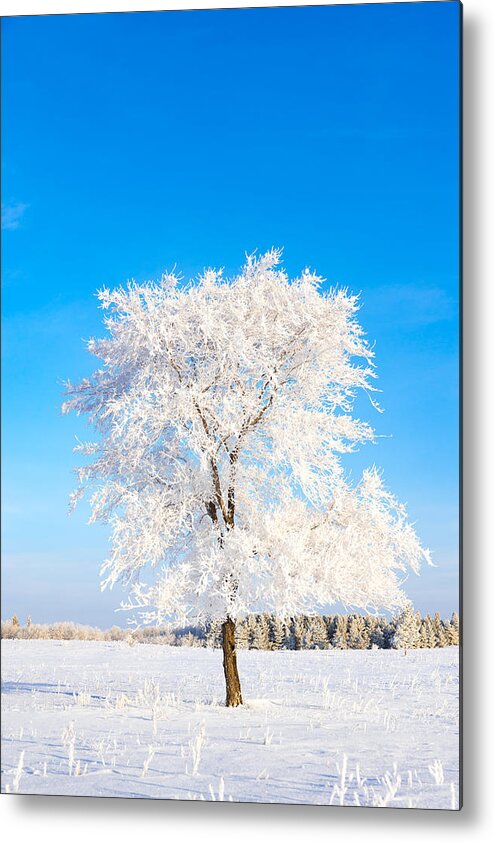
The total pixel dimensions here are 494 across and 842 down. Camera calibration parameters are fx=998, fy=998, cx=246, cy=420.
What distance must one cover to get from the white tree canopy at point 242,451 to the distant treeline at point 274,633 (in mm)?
279

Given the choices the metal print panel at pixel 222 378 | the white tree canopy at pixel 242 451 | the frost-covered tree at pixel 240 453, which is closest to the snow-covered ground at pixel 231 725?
the metal print panel at pixel 222 378

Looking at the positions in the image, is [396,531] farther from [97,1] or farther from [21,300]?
[97,1]

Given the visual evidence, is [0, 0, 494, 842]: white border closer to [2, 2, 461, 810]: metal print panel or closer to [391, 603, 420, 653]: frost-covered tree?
[2, 2, 461, 810]: metal print panel

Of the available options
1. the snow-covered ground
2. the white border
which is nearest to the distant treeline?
the snow-covered ground

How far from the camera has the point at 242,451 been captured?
23.6ft

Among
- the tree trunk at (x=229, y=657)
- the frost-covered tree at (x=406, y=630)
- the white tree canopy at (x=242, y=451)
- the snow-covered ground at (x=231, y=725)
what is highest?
the white tree canopy at (x=242, y=451)

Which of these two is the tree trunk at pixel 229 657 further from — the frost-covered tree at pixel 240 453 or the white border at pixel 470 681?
the white border at pixel 470 681

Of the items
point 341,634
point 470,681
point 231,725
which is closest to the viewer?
point 470,681

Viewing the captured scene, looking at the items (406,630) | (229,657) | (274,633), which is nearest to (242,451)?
(274,633)

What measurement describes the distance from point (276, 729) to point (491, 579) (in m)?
1.82

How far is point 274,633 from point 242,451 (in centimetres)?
136

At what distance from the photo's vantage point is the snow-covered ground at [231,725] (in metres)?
6.29

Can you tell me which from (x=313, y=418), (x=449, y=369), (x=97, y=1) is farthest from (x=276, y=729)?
(x=97, y=1)

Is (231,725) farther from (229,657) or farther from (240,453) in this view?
(240,453)
